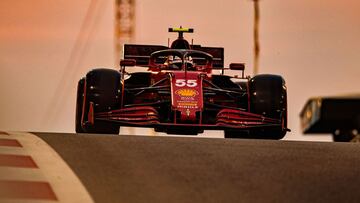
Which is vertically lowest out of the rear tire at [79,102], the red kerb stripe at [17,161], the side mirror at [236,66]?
the rear tire at [79,102]

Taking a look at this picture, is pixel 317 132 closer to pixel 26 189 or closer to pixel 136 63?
pixel 26 189

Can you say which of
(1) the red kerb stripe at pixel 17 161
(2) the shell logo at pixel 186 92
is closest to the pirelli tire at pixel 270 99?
(2) the shell logo at pixel 186 92

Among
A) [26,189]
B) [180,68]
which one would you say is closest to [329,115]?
[26,189]

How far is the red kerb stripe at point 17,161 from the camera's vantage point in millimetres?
6500

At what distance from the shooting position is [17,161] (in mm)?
6695

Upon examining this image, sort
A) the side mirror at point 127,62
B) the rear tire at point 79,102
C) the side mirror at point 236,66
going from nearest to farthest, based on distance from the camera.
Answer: the rear tire at point 79,102, the side mirror at point 127,62, the side mirror at point 236,66

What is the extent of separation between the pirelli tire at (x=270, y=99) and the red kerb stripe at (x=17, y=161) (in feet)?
23.0

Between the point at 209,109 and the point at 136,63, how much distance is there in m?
2.99

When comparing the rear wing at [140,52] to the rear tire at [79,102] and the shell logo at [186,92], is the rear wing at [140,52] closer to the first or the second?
the rear tire at [79,102]

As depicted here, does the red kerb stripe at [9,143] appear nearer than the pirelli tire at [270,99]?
Yes

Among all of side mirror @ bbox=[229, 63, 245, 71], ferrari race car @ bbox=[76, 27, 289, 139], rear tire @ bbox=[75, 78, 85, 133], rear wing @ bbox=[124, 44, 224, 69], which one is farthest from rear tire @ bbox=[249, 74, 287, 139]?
rear wing @ bbox=[124, 44, 224, 69]

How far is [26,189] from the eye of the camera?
217 inches

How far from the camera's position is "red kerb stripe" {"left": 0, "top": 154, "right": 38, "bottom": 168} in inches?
256

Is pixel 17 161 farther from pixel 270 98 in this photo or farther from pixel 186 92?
pixel 270 98
